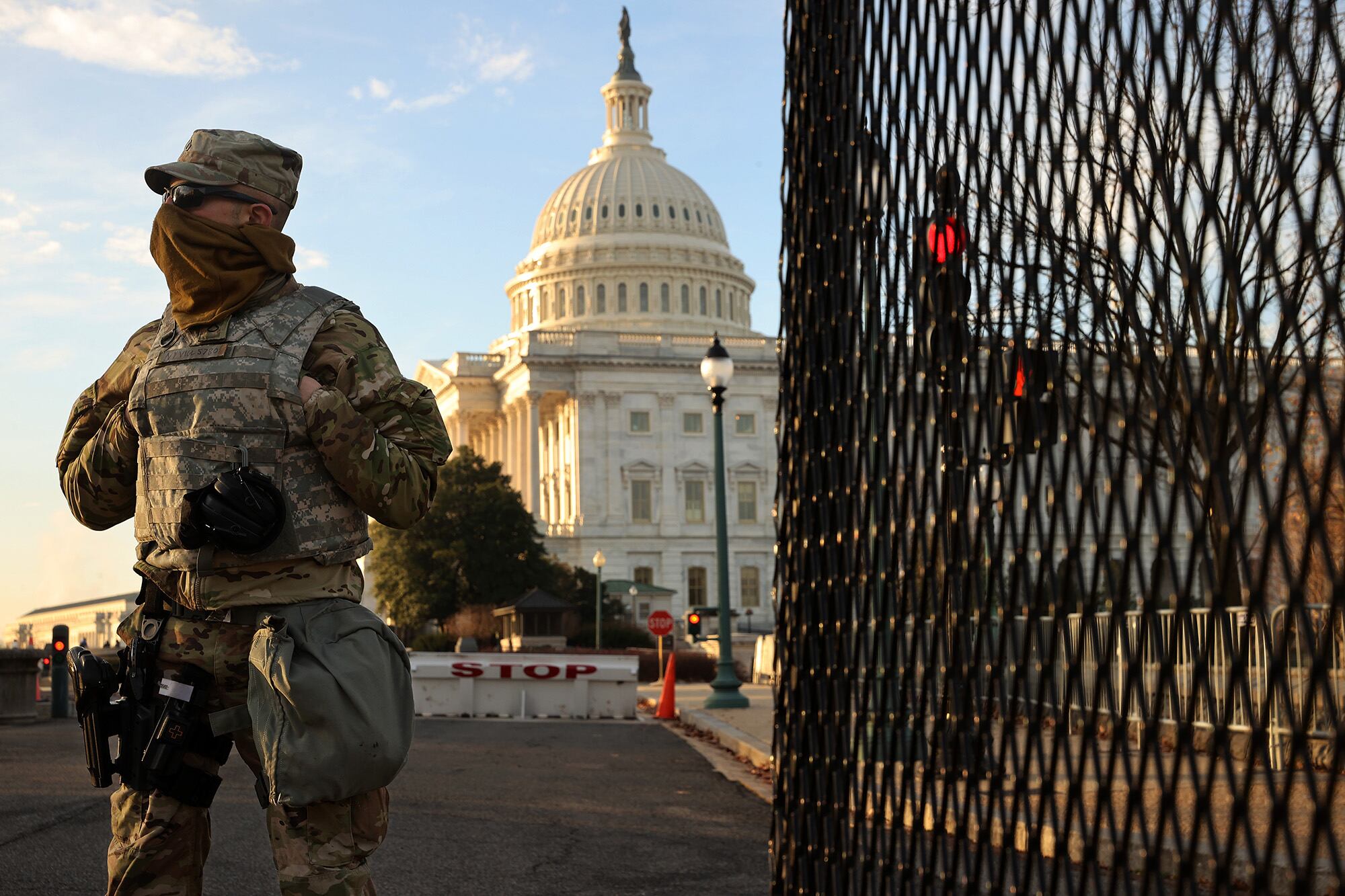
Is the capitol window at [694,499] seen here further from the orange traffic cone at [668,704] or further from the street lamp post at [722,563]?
the orange traffic cone at [668,704]

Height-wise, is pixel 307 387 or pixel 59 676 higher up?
pixel 307 387

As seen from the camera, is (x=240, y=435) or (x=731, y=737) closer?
(x=240, y=435)

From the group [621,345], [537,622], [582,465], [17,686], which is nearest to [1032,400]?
[17,686]

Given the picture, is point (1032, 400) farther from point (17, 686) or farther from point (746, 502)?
point (746, 502)

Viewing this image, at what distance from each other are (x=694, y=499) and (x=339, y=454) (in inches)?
3483

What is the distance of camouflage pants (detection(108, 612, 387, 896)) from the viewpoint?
3502mm

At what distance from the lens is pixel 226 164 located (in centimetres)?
391

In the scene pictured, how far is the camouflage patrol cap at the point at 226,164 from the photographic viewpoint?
3.88m

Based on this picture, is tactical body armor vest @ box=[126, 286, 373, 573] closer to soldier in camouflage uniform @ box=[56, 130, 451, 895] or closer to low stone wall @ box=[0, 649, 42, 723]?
soldier in camouflage uniform @ box=[56, 130, 451, 895]

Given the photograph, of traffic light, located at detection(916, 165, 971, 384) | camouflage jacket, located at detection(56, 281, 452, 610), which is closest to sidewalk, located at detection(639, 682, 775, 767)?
camouflage jacket, located at detection(56, 281, 452, 610)

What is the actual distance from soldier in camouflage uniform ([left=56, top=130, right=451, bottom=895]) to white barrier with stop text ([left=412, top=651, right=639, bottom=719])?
17611 mm

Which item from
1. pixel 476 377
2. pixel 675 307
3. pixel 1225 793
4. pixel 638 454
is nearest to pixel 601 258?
pixel 675 307

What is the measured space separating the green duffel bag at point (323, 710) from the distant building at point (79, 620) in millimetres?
84255

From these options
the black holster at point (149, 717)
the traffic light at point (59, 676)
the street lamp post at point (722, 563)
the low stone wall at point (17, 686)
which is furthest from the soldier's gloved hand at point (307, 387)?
the street lamp post at point (722, 563)
